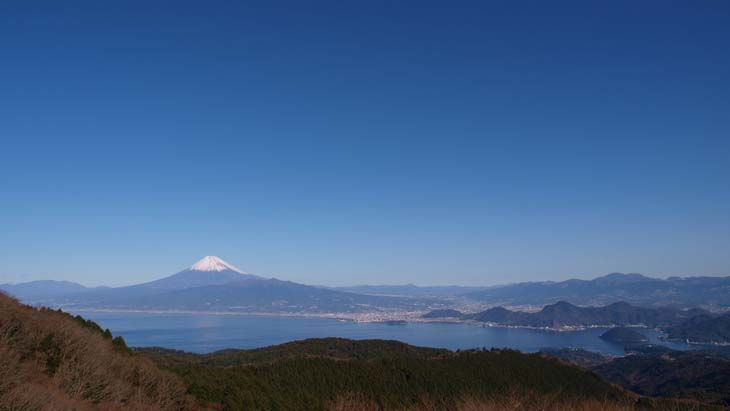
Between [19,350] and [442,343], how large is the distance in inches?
3225

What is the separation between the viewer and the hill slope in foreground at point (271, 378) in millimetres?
9844

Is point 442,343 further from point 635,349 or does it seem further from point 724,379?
point 724,379

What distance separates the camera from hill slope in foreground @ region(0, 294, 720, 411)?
9844mm

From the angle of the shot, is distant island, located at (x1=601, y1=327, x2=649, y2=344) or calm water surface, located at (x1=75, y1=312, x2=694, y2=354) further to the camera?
distant island, located at (x1=601, y1=327, x2=649, y2=344)

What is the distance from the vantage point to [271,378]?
26781mm

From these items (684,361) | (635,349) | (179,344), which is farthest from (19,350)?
(635,349)

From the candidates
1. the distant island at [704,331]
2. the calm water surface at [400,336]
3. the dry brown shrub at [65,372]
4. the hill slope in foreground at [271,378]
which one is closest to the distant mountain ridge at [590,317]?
the calm water surface at [400,336]

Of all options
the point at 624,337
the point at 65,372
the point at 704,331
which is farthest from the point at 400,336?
the point at 65,372

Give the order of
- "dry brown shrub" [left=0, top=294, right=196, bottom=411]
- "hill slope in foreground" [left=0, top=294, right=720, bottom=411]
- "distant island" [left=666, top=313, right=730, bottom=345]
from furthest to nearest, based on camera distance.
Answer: "distant island" [left=666, top=313, right=730, bottom=345] < "hill slope in foreground" [left=0, top=294, right=720, bottom=411] < "dry brown shrub" [left=0, top=294, right=196, bottom=411]

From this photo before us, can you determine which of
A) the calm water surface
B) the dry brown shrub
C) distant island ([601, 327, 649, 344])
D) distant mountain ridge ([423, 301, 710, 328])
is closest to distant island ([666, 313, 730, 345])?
the calm water surface

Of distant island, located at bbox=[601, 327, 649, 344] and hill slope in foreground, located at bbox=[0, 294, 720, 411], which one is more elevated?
hill slope in foreground, located at bbox=[0, 294, 720, 411]

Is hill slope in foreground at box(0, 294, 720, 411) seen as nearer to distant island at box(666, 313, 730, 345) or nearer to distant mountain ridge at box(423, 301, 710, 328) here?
distant island at box(666, 313, 730, 345)

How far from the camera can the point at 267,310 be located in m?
180

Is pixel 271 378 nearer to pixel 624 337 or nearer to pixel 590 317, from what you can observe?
pixel 624 337
